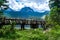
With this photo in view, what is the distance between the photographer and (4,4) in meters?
19.2

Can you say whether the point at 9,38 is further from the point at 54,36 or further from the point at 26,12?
the point at 26,12

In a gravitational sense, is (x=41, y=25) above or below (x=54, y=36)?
below

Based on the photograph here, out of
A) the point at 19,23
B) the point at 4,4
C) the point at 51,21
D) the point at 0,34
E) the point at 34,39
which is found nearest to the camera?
the point at 34,39

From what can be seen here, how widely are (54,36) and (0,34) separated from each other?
5.05 meters

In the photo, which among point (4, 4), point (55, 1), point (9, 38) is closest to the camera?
point (9, 38)

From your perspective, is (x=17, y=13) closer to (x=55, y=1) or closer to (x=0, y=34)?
(x=55, y=1)

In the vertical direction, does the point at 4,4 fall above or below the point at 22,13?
above

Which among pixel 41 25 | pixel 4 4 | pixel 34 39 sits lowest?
pixel 41 25

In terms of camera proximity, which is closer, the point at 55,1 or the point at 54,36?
the point at 54,36

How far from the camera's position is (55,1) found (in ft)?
76.8

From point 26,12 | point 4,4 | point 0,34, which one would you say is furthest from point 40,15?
point 0,34

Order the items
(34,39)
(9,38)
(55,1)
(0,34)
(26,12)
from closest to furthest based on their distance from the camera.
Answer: (34,39), (9,38), (0,34), (55,1), (26,12)

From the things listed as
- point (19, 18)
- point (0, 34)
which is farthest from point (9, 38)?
point (19, 18)

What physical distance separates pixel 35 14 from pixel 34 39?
578 inches
